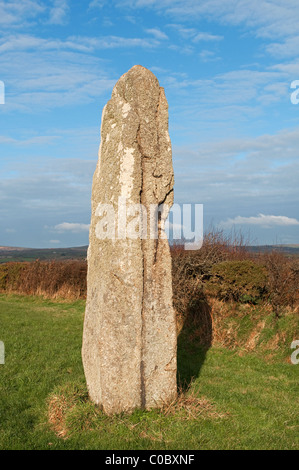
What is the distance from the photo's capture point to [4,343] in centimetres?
1028

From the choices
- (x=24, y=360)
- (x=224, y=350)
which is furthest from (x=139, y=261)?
(x=224, y=350)

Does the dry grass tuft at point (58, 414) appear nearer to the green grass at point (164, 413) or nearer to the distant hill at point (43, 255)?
the green grass at point (164, 413)

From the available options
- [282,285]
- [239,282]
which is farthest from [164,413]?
[282,285]

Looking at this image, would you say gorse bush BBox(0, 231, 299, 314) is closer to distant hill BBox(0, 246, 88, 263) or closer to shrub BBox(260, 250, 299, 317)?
shrub BBox(260, 250, 299, 317)

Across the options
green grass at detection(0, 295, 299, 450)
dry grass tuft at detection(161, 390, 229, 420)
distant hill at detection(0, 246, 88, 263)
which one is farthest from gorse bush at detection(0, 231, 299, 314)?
distant hill at detection(0, 246, 88, 263)

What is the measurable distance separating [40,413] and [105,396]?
124 cm

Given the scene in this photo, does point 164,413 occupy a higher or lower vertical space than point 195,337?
higher

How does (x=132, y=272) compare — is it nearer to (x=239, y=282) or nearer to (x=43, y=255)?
(x=239, y=282)

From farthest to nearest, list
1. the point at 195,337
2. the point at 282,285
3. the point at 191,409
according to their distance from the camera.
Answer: the point at 195,337
the point at 282,285
the point at 191,409

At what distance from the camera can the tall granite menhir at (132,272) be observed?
564 centimetres

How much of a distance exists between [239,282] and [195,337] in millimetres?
1960

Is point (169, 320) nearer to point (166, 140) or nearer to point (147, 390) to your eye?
point (147, 390)

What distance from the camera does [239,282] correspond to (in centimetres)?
1176

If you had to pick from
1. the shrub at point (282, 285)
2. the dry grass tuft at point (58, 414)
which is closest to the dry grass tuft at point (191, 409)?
the dry grass tuft at point (58, 414)
